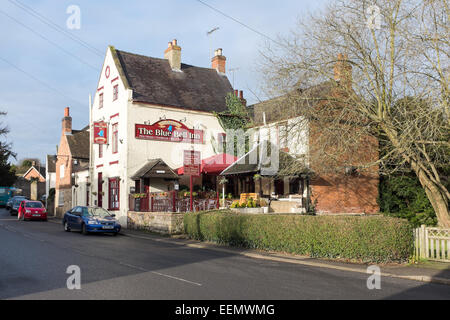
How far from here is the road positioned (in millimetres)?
7848

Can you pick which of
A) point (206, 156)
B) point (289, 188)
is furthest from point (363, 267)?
point (206, 156)

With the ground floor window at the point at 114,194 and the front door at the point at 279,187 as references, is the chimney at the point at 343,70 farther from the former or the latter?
the ground floor window at the point at 114,194

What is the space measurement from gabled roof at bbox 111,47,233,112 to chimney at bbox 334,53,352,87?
15134 mm

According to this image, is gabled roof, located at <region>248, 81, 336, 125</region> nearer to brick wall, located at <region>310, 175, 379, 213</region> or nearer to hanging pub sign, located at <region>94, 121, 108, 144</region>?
brick wall, located at <region>310, 175, 379, 213</region>

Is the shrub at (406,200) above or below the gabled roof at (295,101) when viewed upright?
below

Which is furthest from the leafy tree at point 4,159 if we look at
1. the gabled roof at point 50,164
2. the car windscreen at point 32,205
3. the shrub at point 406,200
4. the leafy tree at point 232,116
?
the shrub at point 406,200

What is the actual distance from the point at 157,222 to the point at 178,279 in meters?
13.9

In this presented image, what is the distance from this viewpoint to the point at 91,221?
21.0 m

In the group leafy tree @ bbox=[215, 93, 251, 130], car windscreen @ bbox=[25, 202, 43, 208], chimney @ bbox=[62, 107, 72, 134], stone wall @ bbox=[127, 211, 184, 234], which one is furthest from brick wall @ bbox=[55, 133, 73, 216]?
leafy tree @ bbox=[215, 93, 251, 130]

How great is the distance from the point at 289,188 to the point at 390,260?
12773mm

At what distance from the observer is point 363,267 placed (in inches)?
463

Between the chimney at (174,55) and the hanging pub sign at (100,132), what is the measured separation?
23.2 feet

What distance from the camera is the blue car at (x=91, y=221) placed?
2089cm
